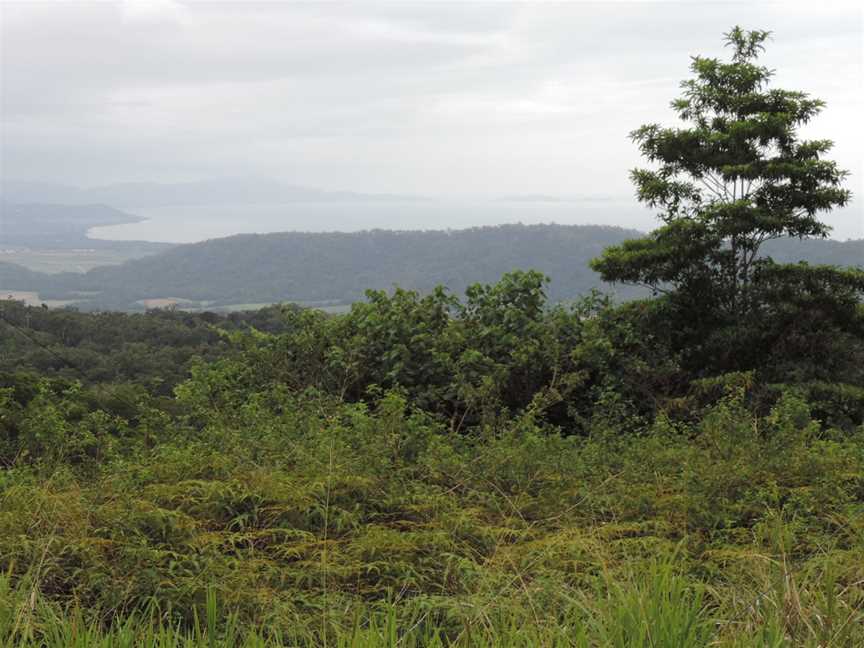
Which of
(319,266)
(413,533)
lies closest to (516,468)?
(413,533)

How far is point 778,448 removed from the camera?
15.8ft

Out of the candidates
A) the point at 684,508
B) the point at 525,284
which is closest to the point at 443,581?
the point at 684,508

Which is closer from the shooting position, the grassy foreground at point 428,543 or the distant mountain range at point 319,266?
the grassy foreground at point 428,543

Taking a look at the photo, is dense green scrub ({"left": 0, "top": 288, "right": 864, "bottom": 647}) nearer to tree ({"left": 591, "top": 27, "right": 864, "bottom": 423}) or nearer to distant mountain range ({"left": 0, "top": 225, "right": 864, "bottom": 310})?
tree ({"left": 591, "top": 27, "right": 864, "bottom": 423})

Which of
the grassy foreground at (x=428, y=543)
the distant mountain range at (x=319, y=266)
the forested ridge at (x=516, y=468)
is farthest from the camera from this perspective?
the distant mountain range at (x=319, y=266)

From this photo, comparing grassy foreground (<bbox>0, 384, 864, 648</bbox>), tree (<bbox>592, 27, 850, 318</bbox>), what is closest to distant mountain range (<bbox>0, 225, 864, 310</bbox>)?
tree (<bbox>592, 27, 850, 318</bbox>)

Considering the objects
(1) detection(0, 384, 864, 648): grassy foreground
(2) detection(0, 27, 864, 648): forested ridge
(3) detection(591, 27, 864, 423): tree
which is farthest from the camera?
(3) detection(591, 27, 864, 423): tree

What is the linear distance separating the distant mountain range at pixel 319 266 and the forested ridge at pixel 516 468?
26130mm

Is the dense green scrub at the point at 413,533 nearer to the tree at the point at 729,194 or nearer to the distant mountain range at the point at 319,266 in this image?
the tree at the point at 729,194

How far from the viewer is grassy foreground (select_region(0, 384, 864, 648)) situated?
2445 millimetres

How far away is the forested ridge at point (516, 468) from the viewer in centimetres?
263

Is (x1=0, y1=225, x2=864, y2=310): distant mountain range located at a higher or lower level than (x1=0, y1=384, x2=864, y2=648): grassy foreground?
higher

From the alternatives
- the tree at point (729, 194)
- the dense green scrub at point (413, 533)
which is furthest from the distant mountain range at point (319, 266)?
the dense green scrub at point (413, 533)

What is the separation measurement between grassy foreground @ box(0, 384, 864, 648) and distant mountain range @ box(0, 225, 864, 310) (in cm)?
3120
